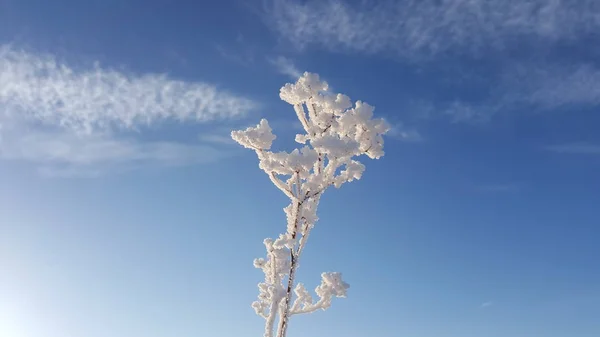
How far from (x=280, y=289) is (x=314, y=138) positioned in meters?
3.62

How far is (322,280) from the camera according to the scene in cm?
1228

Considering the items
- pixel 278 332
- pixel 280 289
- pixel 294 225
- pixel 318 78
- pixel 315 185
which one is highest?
pixel 318 78

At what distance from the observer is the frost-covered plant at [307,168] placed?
11.6 metres

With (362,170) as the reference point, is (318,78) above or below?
above

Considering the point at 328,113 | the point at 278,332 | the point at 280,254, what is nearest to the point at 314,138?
the point at 328,113

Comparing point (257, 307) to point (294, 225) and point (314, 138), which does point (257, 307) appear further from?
point (314, 138)

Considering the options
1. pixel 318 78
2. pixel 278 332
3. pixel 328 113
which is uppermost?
pixel 318 78

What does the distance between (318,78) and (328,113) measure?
101cm

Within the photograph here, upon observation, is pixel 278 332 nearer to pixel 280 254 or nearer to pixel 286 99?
pixel 280 254

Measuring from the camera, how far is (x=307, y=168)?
38.5ft

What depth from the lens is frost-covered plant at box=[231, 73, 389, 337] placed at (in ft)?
38.1

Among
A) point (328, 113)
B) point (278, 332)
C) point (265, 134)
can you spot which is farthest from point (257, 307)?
point (328, 113)

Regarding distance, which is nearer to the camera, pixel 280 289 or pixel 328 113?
pixel 280 289

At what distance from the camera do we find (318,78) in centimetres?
1276
